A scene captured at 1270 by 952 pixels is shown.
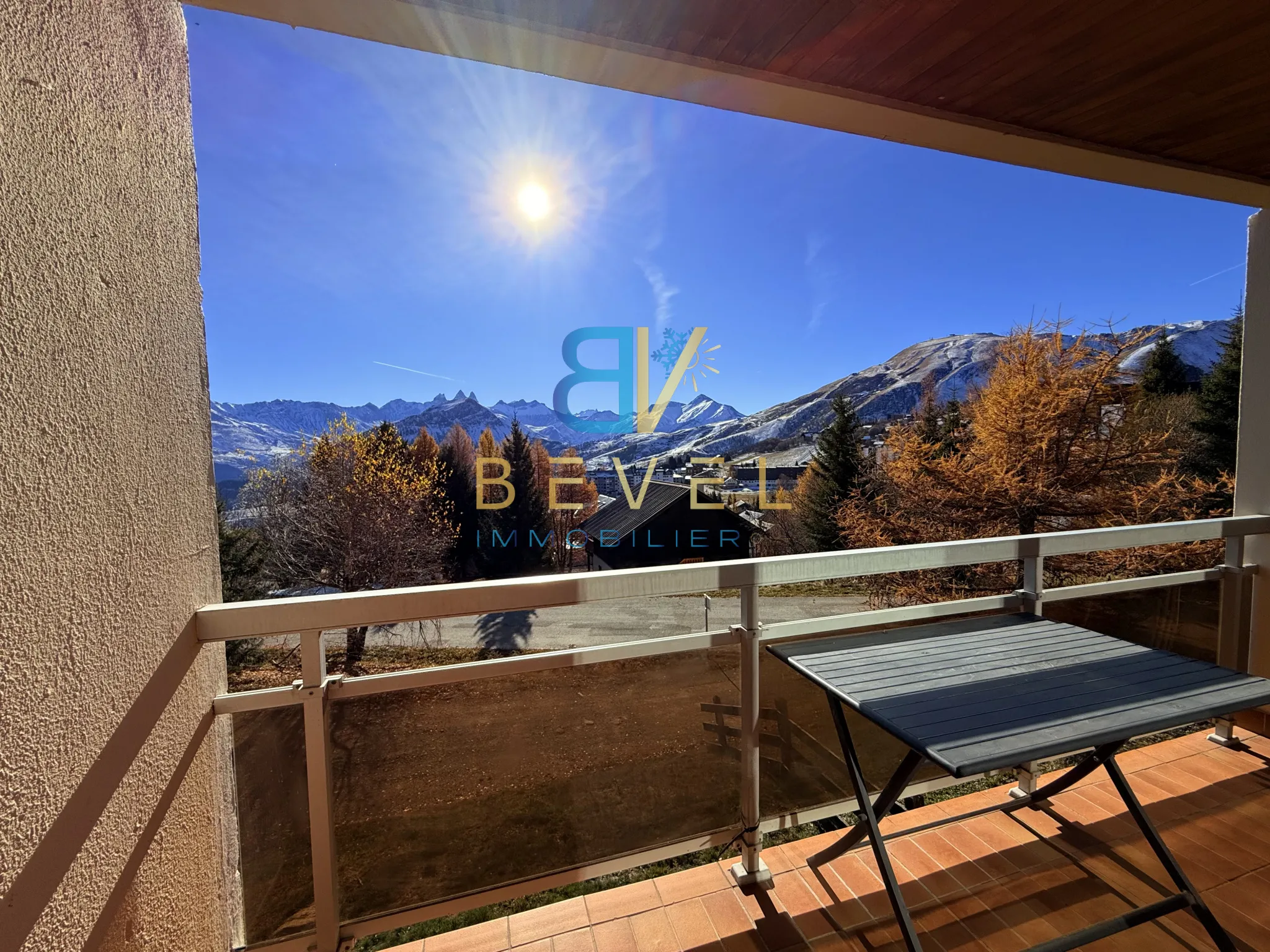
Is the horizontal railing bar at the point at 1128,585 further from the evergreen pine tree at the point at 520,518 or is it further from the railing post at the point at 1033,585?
the evergreen pine tree at the point at 520,518

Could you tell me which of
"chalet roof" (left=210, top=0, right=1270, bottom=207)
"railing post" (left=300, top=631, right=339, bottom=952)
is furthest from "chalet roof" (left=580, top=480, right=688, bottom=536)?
"railing post" (left=300, top=631, right=339, bottom=952)

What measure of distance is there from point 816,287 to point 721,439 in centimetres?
916

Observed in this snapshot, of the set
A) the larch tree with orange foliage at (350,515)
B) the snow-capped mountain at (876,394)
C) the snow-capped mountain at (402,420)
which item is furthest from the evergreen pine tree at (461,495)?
the snow-capped mountain at (876,394)

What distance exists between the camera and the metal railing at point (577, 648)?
3.91ft

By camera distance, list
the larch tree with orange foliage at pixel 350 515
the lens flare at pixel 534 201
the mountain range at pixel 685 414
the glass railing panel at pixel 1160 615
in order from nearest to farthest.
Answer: the glass railing panel at pixel 1160 615
the mountain range at pixel 685 414
the larch tree with orange foliage at pixel 350 515
the lens flare at pixel 534 201

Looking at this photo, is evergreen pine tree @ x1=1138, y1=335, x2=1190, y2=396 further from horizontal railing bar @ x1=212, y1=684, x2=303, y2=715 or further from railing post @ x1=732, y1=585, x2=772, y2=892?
horizontal railing bar @ x1=212, y1=684, x2=303, y2=715

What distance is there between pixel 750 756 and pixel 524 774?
0.64m

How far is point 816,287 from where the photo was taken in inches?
996

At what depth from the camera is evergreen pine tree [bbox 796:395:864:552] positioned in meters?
19.3

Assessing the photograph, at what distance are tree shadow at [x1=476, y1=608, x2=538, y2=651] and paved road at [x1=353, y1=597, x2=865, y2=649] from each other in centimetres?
2

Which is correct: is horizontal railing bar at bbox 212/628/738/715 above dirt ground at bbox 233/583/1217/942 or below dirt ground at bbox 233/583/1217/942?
above

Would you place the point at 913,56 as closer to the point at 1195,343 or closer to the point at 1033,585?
the point at 1033,585

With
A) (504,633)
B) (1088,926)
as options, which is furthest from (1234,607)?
(504,633)

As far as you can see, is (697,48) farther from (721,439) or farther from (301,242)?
(301,242)
